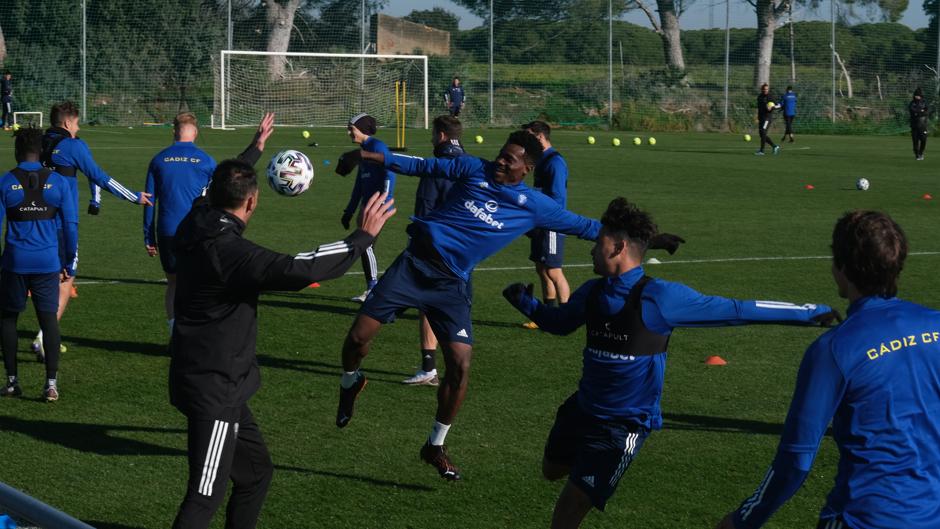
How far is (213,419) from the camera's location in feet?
18.1

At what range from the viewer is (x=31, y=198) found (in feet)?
30.7

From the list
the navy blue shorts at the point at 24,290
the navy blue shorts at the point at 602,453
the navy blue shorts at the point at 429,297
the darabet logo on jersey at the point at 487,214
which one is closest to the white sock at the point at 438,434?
the navy blue shorts at the point at 429,297

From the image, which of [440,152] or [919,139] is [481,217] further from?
[919,139]

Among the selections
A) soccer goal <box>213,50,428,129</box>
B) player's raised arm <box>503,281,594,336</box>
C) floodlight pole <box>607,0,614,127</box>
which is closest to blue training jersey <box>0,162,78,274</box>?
player's raised arm <box>503,281,594,336</box>

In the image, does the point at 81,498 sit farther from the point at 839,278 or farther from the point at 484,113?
the point at 484,113

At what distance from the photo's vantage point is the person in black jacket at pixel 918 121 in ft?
115

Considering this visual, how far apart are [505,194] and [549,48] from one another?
163 ft

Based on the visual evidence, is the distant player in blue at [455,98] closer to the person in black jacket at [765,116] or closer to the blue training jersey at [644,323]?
the person in black jacket at [765,116]

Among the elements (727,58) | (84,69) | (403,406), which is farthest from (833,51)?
(403,406)

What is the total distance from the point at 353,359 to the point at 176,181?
3575 millimetres

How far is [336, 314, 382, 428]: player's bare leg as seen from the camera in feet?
27.0

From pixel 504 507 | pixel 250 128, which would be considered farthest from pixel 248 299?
pixel 250 128

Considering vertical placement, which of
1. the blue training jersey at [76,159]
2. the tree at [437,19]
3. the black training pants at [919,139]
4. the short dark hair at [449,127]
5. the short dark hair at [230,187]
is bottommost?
the short dark hair at [230,187]

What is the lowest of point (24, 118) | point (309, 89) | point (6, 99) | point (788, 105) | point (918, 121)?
point (918, 121)
